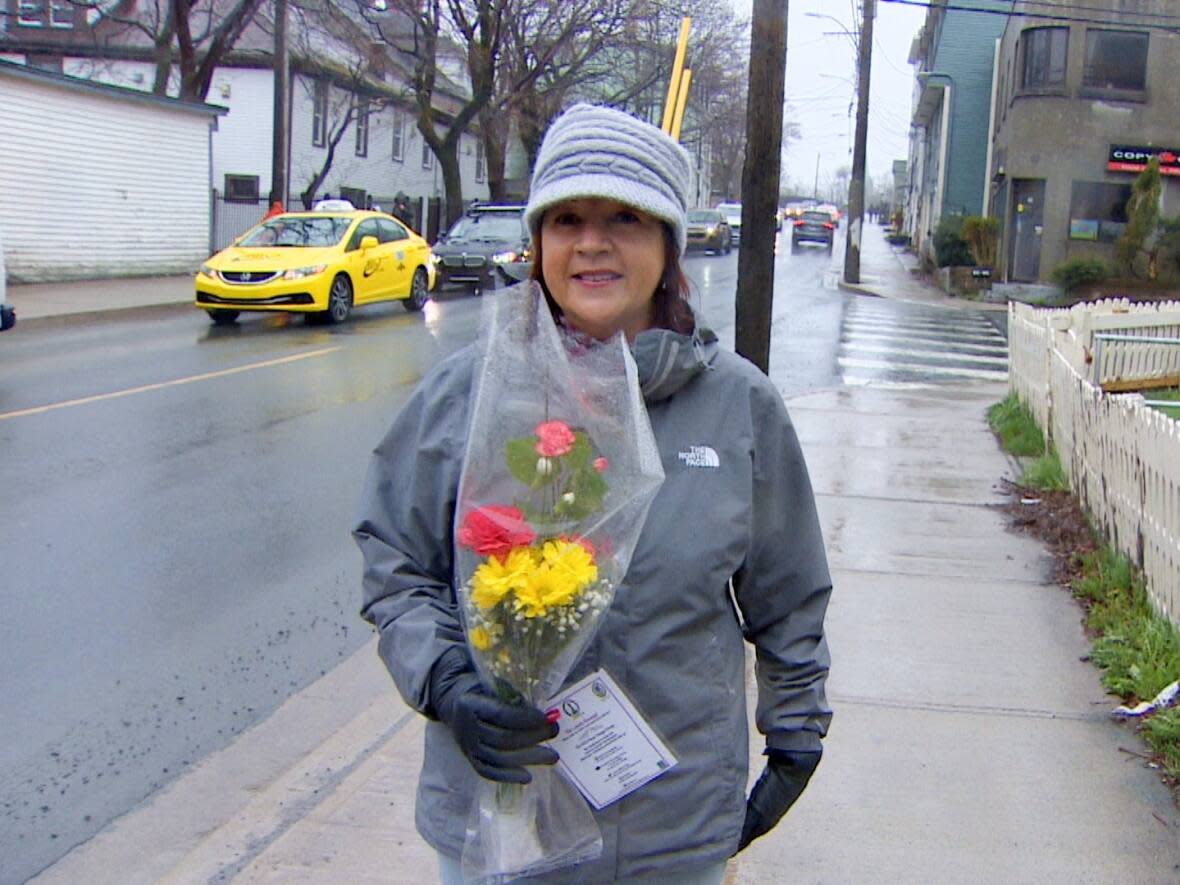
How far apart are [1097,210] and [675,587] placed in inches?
1201

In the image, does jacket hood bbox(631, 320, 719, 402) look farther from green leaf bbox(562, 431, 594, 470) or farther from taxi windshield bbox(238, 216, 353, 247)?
taxi windshield bbox(238, 216, 353, 247)

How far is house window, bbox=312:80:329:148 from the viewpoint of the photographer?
37.8 meters

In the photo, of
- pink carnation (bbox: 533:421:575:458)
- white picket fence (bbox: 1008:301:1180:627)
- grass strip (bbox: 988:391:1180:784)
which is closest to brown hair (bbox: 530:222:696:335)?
pink carnation (bbox: 533:421:575:458)

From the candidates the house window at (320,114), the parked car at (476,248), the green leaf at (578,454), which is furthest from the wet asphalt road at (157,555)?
the house window at (320,114)

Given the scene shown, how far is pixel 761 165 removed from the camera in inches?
287

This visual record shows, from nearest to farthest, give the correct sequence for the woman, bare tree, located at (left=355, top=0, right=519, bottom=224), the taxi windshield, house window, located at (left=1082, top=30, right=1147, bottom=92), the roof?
the woman, the taxi windshield, the roof, house window, located at (left=1082, top=30, right=1147, bottom=92), bare tree, located at (left=355, top=0, right=519, bottom=224)

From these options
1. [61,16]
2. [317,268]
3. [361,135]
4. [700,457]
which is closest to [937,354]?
[317,268]

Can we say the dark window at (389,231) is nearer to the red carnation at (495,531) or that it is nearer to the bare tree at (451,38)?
the bare tree at (451,38)

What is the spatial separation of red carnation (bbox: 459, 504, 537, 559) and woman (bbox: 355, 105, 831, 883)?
21 cm

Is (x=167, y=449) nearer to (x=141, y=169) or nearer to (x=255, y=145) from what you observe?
(x=141, y=169)

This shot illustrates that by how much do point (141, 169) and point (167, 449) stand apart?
1636cm

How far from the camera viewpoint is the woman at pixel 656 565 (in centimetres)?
206

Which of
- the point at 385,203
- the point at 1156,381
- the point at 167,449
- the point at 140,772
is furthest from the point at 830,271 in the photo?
the point at 140,772

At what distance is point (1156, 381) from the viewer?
10945 millimetres
